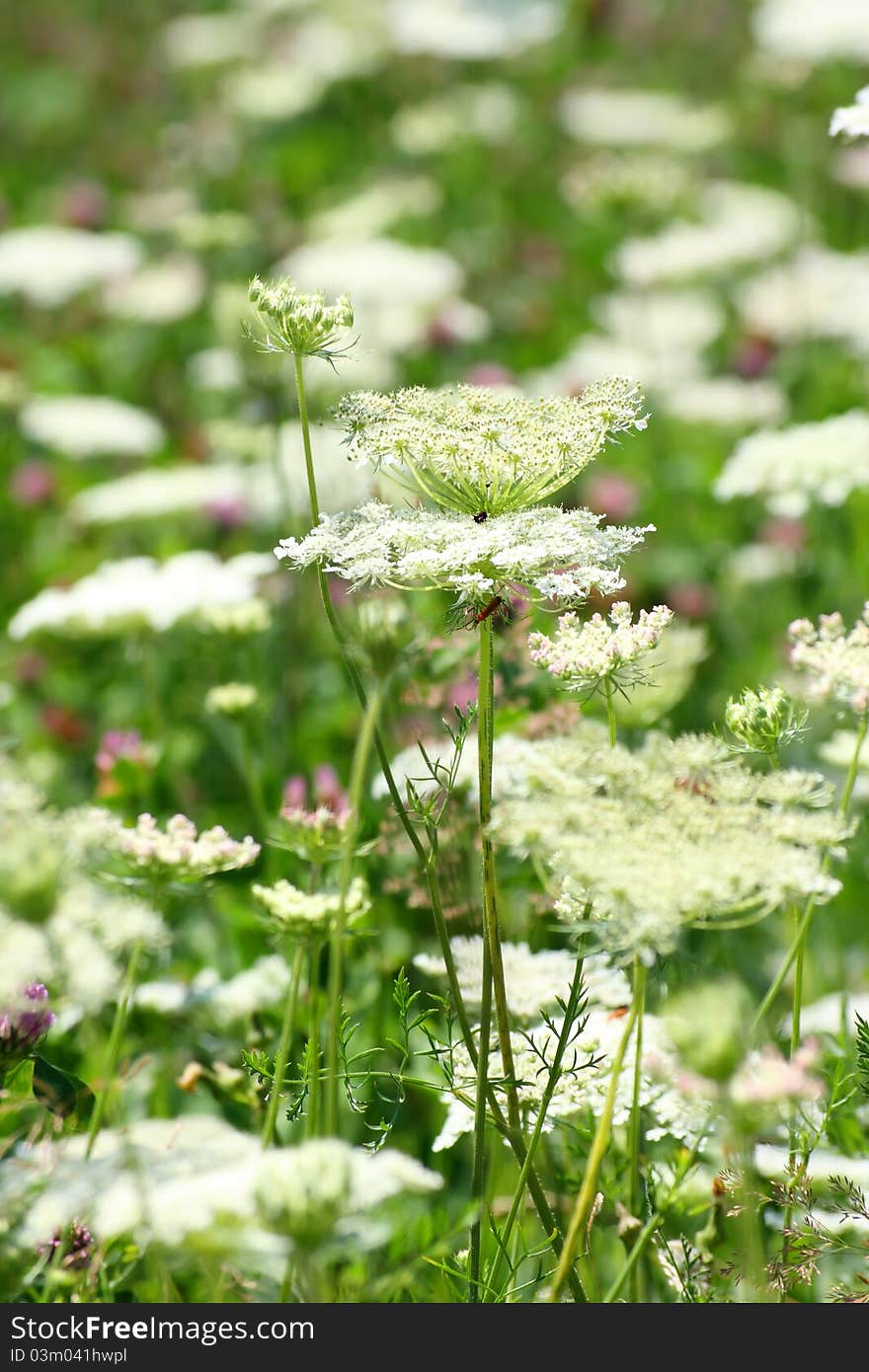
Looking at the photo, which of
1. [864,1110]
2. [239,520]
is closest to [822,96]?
[239,520]

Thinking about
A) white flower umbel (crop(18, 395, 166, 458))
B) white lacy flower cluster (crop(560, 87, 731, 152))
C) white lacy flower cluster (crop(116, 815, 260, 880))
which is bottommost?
white lacy flower cluster (crop(116, 815, 260, 880))

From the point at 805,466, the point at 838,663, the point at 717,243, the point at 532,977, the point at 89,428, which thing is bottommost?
the point at 532,977

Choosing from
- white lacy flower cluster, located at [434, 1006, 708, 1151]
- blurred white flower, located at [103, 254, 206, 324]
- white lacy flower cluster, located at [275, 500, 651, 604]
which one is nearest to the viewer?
white lacy flower cluster, located at [275, 500, 651, 604]

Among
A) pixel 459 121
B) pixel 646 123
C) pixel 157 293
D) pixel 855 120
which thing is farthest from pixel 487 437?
pixel 646 123

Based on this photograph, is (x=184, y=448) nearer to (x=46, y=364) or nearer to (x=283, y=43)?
(x=46, y=364)

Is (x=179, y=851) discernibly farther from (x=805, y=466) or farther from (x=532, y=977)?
(x=805, y=466)

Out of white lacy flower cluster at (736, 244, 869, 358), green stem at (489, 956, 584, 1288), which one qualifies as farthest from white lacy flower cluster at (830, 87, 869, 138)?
white lacy flower cluster at (736, 244, 869, 358)

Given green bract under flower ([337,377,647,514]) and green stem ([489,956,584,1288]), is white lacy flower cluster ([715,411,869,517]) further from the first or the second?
green stem ([489,956,584,1288])
